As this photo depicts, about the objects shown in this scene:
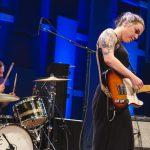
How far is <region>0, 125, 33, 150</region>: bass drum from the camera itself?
14.5 feet

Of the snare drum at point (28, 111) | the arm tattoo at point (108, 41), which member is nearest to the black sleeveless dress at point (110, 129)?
the arm tattoo at point (108, 41)

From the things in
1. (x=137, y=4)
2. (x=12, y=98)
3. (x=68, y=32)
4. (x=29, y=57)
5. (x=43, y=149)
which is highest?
(x=137, y=4)

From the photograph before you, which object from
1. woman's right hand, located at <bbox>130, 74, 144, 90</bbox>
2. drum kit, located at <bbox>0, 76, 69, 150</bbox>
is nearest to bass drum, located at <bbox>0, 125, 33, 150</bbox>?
drum kit, located at <bbox>0, 76, 69, 150</bbox>

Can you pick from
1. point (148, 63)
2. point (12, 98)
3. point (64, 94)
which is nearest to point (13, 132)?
point (12, 98)

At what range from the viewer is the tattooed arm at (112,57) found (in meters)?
2.67

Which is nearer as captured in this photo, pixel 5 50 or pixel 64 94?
pixel 64 94

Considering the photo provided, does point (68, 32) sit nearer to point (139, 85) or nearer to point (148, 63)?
point (148, 63)

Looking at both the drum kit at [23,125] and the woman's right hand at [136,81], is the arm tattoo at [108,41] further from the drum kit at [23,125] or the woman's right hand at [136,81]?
the drum kit at [23,125]

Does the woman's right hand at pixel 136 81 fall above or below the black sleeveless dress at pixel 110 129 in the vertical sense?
above

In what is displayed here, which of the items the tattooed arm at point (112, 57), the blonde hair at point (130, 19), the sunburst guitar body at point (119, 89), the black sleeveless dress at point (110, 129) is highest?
the blonde hair at point (130, 19)

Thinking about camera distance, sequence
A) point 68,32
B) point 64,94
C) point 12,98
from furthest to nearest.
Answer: point 68,32, point 64,94, point 12,98

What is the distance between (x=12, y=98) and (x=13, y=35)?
2603mm

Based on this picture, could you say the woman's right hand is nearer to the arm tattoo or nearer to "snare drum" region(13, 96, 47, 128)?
the arm tattoo

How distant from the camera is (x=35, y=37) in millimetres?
6578
